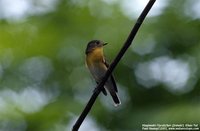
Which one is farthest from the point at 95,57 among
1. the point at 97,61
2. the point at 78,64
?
the point at 78,64

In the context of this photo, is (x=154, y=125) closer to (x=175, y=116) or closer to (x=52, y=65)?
(x=175, y=116)

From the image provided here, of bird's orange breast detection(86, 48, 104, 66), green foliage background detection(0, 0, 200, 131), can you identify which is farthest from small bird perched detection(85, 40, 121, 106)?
green foliage background detection(0, 0, 200, 131)

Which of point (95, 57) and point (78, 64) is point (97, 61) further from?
point (78, 64)

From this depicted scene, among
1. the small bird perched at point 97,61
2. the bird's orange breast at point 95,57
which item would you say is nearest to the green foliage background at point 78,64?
the small bird perched at point 97,61

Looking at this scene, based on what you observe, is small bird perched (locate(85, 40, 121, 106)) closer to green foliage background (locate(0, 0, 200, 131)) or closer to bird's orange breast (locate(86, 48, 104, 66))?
bird's orange breast (locate(86, 48, 104, 66))

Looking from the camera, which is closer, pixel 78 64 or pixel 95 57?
pixel 95 57

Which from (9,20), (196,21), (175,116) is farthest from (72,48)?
(175,116)

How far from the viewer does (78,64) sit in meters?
7.58

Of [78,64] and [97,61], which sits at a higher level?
[78,64]

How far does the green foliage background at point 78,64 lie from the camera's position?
6484 mm

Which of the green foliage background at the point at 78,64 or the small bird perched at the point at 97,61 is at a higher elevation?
the green foliage background at the point at 78,64

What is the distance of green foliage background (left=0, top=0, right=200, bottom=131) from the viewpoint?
21.3ft

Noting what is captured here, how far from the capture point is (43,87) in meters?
7.55

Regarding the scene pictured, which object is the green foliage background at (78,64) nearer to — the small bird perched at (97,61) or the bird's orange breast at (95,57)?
the small bird perched at (97,61)
